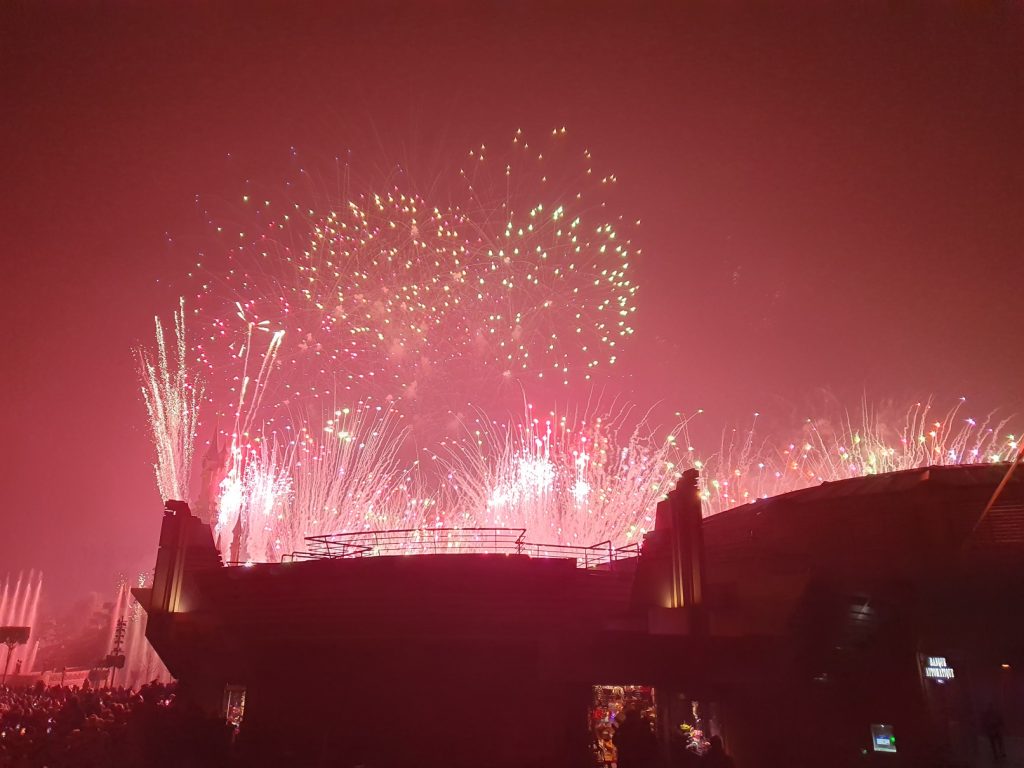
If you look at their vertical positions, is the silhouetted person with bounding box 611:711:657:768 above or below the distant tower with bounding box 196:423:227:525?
below

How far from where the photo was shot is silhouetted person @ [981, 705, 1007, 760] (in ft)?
66.1

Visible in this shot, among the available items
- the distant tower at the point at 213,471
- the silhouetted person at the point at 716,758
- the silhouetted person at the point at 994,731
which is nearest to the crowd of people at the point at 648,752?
the silhouetted person at the point at 716,758

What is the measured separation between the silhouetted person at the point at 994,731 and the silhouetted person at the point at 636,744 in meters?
10.8

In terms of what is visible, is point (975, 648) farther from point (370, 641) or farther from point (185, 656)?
point (185, 656)

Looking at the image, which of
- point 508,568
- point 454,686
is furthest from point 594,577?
point 454,686

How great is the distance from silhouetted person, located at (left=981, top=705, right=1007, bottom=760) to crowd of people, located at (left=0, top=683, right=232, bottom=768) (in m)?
21.2

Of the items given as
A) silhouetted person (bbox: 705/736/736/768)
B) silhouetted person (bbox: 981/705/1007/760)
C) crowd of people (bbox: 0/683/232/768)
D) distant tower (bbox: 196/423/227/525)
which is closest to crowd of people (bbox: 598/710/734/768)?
silhouetted person (bbox: 705/736/736/768)

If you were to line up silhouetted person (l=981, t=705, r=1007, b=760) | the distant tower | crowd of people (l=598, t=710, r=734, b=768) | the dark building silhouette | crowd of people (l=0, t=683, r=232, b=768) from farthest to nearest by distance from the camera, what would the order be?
the distant tower
the dark building silhouette
silhouetted person (l=981, t=705, r=1007, b=760)
crowd of people (l=0, t=683, r=232, b=768)
crowd of people (l=598, t=710, r=734, b=768)

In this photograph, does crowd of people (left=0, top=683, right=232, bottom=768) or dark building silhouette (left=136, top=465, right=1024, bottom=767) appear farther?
dark building silhouette (left=136, top=465, right=1024, bottom=767)

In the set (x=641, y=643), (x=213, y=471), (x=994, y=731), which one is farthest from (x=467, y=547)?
(x=213, y=471)

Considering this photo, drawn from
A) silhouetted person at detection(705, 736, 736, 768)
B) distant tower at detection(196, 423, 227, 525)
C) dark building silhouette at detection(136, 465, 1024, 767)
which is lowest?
silhouetted person at detection(705, 736, 736, 768)

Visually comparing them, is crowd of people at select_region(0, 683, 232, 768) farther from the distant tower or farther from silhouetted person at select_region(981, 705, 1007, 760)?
the distant tower

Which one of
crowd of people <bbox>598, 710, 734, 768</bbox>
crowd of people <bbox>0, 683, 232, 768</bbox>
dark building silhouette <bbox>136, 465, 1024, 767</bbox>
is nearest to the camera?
crowd of people <bbox>598, 710, 734, 768</bbox>

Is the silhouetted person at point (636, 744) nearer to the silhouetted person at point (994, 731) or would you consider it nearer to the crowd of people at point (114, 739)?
the silhouetted person at point (994, 731)
